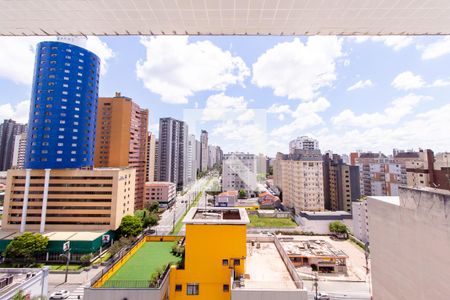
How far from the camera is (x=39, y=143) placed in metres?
23.2

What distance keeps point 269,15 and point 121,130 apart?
35.2 meters

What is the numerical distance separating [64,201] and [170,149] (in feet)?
93.5

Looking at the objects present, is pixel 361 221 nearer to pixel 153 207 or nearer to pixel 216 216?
pixel 216 216

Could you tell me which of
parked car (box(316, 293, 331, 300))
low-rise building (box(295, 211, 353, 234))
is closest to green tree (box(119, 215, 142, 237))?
parked car (box(316, 293, 331, 300))

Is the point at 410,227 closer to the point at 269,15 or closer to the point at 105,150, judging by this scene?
the point at 269,15

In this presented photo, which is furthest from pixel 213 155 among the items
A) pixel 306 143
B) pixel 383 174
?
pixel 383 174

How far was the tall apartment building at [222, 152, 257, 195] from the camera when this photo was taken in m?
43.4

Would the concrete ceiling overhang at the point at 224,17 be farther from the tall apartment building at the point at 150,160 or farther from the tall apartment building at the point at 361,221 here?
the tall apartment building at the point at 150,160

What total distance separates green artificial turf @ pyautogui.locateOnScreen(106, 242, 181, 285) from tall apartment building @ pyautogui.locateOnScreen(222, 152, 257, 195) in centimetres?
3189

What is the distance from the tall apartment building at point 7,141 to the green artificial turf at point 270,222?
65.5m

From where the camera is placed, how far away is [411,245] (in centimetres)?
504

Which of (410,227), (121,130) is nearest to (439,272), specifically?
(410,227)

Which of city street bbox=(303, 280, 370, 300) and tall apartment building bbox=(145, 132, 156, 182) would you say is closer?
city street bbox=(303, 280, 370, 300)

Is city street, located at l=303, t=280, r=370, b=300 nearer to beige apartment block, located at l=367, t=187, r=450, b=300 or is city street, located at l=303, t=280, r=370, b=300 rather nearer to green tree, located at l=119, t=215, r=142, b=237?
beige apartment block, located at l=367, t=187, r=450, b=300
